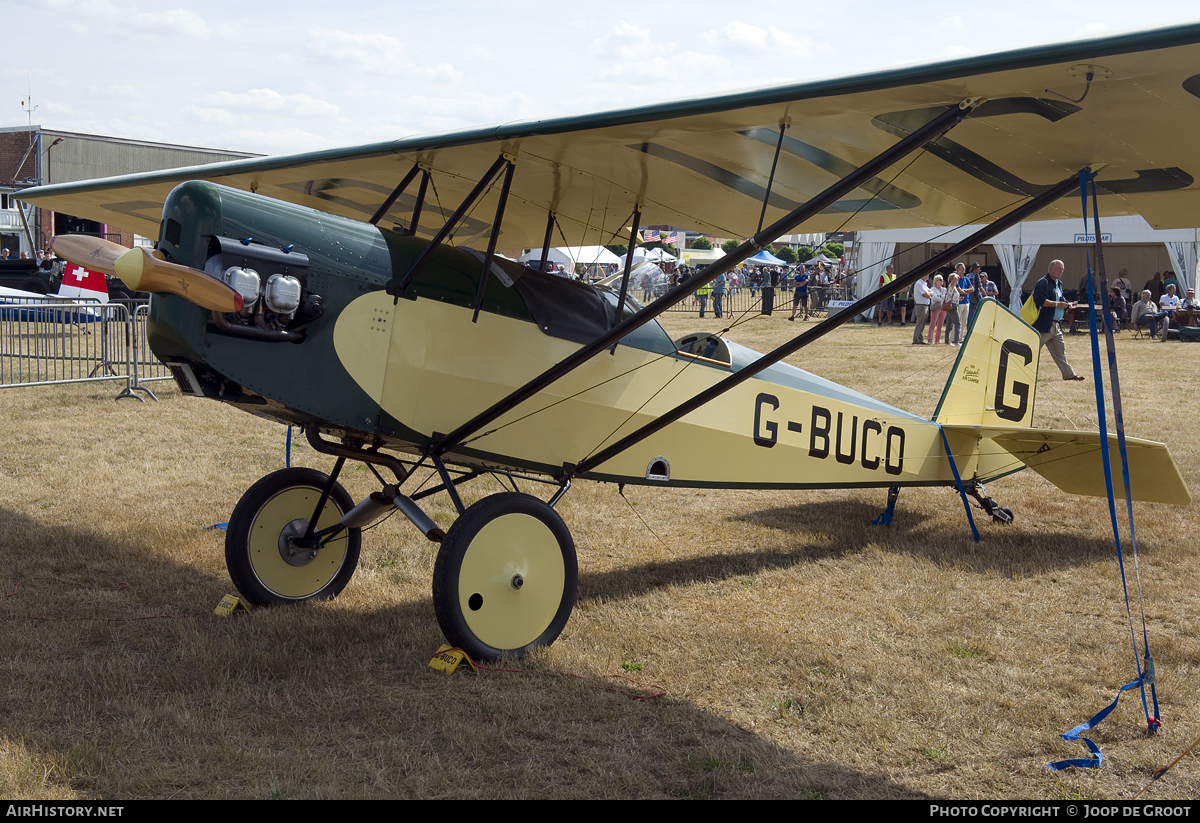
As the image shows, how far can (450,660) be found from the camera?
14.3ft

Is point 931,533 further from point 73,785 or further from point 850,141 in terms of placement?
point 73,785

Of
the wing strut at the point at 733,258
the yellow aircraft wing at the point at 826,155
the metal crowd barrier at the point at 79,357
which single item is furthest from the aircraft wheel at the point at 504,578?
the metal crowd barrier at the point at 79,357

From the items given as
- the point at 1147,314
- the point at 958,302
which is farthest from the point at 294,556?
the point at 1147,314

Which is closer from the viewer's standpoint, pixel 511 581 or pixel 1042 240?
pixel 511 581

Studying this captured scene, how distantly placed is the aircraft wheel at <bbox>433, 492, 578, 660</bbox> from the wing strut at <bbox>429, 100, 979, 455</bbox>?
396mm

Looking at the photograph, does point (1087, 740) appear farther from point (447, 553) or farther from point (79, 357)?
point (79, 357)

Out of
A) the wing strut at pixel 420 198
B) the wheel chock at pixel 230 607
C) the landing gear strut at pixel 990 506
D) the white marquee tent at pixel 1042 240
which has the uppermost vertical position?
the white marquee tent at pixel 1042 240

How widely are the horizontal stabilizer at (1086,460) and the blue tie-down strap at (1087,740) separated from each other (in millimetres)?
2290

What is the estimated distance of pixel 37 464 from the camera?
28.1 feet

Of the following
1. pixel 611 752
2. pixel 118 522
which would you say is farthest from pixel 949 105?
pixel 118 522

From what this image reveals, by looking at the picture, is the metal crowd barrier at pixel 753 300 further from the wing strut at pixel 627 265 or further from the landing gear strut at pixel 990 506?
the wing strut at pixel 627 265

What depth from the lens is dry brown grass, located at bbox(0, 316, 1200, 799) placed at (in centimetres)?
347

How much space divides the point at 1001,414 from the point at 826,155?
358cm

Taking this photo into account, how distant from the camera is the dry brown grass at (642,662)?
3467 mm
